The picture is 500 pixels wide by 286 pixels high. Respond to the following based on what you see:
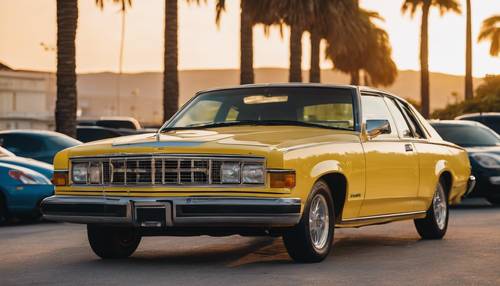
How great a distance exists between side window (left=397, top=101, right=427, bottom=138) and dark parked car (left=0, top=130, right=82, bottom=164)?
27.2ft

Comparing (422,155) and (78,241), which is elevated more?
(422,155)

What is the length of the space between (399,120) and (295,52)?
1175 inches

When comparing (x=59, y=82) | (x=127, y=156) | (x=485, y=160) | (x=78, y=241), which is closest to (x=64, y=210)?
(x=127, y=156)

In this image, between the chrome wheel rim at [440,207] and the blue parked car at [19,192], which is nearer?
the chrome wheel rim at [440,207]

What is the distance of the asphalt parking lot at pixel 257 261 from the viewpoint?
9609 millimetres

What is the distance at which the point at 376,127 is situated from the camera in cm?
1177

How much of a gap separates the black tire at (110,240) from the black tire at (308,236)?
1570mm

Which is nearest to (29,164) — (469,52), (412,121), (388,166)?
(412,121)

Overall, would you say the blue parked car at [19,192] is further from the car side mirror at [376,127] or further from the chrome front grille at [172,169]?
the chrome front grille at [172,169]

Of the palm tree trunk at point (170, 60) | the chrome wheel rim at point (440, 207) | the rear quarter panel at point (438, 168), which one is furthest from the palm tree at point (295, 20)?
the chrome wheel rim at point (440, 207)

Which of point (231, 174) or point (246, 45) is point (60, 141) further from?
point (246, 45)

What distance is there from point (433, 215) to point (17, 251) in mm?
4406

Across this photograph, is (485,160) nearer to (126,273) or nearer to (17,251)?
(17,251)

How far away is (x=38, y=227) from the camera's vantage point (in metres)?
16.5
